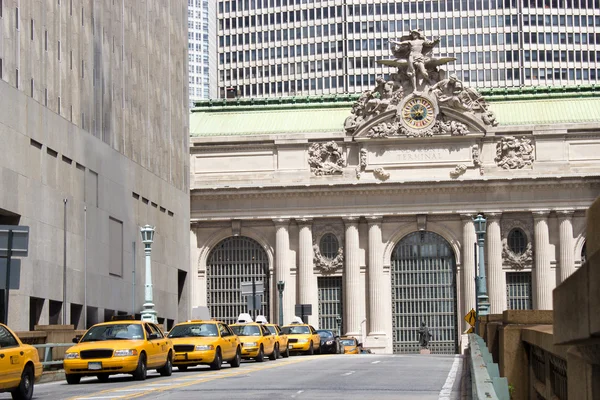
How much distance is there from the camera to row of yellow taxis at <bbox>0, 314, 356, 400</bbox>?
23188 mm

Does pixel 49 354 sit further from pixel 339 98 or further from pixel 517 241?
pixel 339 98

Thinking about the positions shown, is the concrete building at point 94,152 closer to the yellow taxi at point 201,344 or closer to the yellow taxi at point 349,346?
the yellow taxi at point 349,346

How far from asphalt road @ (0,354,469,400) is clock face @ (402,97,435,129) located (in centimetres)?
5479

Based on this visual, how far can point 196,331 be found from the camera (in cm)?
3759

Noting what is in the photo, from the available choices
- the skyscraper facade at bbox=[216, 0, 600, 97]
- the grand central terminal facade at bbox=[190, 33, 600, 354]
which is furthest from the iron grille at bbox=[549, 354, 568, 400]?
the skyscraper facade at bbox=[216, 0, 600, 97]

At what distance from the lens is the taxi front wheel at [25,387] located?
23.1 metres

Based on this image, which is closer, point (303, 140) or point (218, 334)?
point (218, 334)

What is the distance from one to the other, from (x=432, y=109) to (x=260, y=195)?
14041mm

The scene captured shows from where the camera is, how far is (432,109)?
297 ft

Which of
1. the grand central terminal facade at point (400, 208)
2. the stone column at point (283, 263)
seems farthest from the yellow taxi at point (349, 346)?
the stone column at point (283, 263)

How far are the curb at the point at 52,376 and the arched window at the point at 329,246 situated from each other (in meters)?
58.1

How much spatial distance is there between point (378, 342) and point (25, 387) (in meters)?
68.0

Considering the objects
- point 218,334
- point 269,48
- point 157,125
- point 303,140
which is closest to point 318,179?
point 303,140

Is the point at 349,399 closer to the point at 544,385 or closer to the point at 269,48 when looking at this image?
the point at 544,385
